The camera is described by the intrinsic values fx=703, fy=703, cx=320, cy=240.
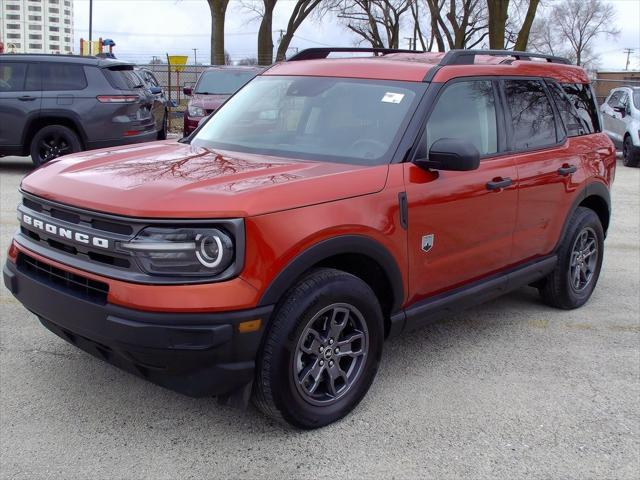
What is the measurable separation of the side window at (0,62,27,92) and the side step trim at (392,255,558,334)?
30.0 feet

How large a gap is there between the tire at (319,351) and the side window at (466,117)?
1.01 meters

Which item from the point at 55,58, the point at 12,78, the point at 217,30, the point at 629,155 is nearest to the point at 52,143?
the point at 12,78

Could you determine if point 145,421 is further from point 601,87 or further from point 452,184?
point 601,87

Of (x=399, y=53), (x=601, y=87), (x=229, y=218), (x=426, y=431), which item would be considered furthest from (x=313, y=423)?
(x=601, y=87)

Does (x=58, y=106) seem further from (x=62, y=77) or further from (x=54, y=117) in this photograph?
(x=62, y=77)

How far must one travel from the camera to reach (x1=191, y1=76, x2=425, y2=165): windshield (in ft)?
12.9

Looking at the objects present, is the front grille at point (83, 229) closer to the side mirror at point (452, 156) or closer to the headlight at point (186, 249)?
the headlight at point (186, 249)

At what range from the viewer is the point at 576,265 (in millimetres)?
5473

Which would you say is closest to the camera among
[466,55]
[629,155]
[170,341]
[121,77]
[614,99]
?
[170,341]

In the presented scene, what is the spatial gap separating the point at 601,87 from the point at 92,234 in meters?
38.8

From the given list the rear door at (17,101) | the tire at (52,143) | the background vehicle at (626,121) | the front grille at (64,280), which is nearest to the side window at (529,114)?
the front grille at (64,280)

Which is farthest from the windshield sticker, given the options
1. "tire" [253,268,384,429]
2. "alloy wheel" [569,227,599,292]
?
"alloy wheel" [569,227,599,292]

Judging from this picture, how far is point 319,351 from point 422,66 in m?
1.86

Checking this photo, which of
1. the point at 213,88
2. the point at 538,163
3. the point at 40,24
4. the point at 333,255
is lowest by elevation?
the point at 333,255
